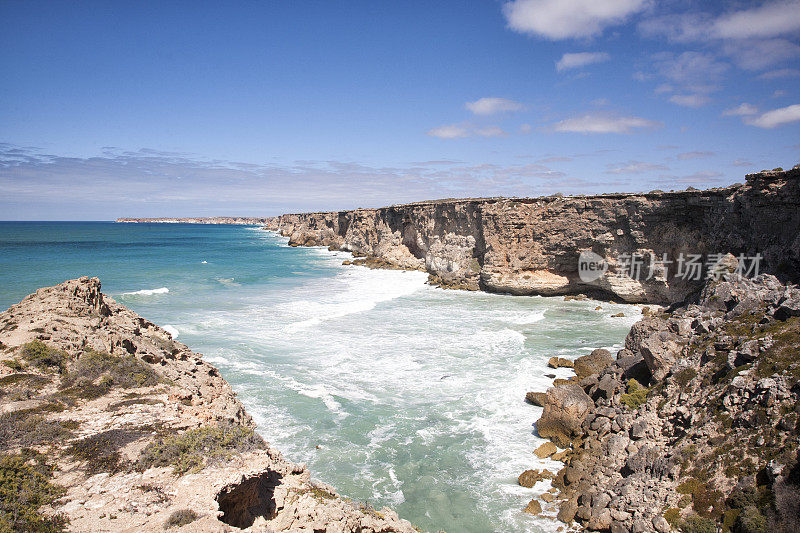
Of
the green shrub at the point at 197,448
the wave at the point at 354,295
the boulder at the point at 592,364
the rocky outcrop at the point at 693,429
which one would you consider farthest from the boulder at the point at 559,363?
the green shrub at the point at 197,448

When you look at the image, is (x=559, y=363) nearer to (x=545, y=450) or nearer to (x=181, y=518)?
(x=545, y=450)

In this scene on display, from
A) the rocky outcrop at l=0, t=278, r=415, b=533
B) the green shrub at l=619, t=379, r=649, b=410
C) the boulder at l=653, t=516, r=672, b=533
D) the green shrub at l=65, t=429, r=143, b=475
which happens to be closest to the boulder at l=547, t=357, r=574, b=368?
the green shrub at l=619, t=379, r=649, b=410

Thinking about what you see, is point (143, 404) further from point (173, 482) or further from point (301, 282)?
point (301, 282)

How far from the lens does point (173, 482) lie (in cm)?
598

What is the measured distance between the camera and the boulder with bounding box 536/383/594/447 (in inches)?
520

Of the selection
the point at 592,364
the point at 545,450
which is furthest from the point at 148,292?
the point at 545,450

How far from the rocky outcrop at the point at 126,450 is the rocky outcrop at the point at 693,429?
5869 mm

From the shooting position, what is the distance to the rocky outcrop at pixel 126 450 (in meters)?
5.38

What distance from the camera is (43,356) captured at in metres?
8.32

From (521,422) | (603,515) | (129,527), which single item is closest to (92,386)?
(129,527)

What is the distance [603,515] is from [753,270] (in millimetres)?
17685

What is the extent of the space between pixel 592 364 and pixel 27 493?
17822mm

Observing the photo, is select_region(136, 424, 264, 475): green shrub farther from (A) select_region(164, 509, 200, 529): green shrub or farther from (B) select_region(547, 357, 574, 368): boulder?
(B) select_region(547, 357, 574, 368): boulder

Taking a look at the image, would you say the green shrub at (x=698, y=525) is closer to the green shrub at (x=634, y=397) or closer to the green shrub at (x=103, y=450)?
the green shrub at (x=634, y=397)
